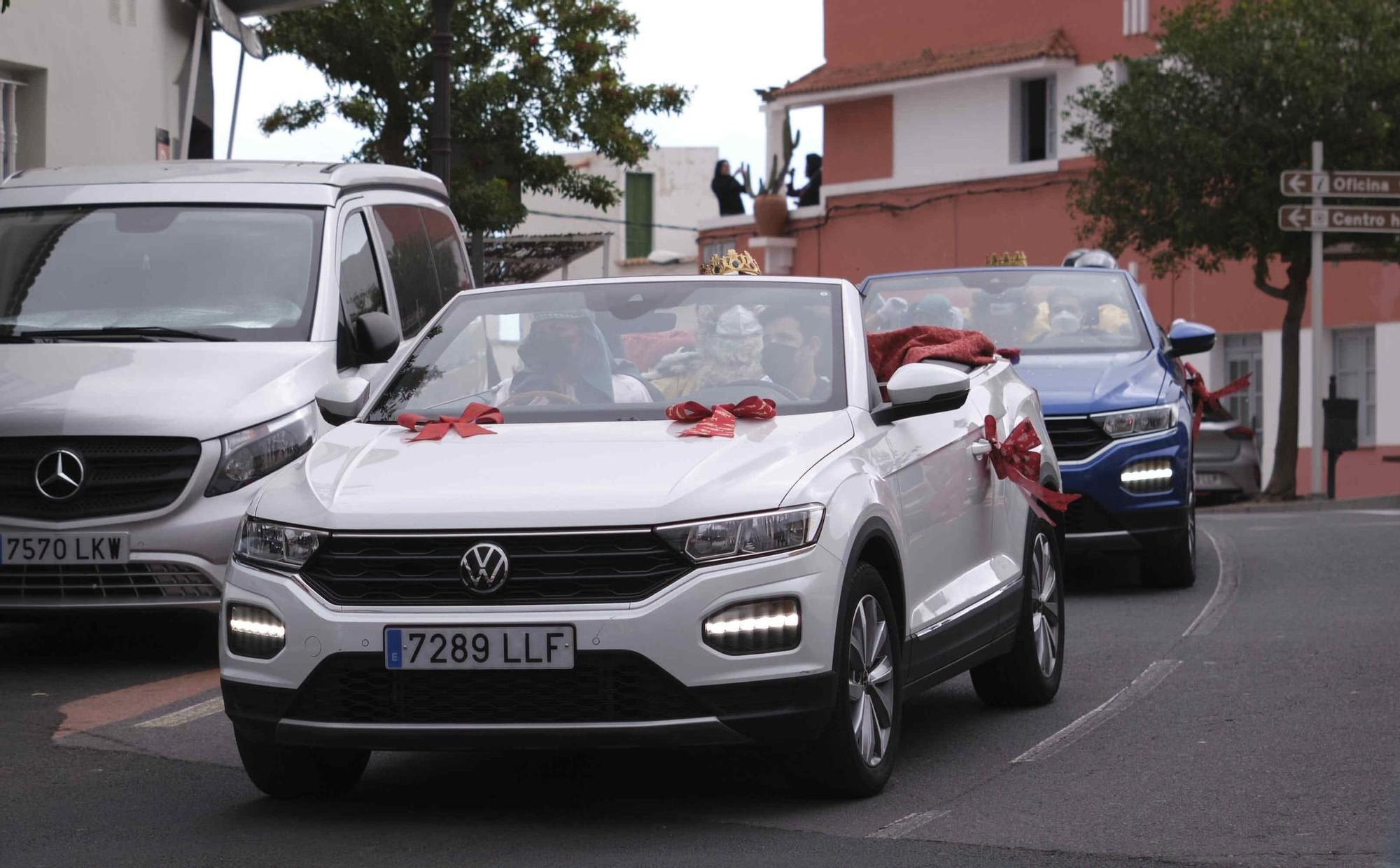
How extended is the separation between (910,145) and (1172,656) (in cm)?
3422

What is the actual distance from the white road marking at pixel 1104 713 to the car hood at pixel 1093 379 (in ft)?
9.28

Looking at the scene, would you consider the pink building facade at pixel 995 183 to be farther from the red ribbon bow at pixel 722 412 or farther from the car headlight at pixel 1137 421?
the red ribbon bow at pixel 722 412

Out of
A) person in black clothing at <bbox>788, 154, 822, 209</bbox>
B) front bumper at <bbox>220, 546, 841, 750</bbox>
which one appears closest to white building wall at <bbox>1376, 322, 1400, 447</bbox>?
person in black clothing at <bbox>788, 154, 822, 209</bbox>

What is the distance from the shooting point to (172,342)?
9797 millimetres

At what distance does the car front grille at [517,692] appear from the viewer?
594cm

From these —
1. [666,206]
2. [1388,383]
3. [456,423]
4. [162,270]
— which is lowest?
[1388,383]

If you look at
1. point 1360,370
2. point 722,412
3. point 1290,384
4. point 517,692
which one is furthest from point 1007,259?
point 1360,370

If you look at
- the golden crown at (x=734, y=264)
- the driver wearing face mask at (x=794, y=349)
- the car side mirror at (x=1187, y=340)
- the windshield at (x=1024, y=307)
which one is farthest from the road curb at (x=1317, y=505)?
the driver wearing face mask at (x=794, y=349)

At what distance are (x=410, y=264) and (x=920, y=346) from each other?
3629mm

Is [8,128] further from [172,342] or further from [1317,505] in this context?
[1317,505]

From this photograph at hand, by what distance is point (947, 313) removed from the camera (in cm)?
1309

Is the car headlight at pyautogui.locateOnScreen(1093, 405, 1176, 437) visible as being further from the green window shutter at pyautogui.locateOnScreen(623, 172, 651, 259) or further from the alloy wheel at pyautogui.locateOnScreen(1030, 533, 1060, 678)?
the green window shutter at pyautogui.locateOnScreen(623, 172, 651, 259)

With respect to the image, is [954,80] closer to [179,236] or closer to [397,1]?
[397,1]

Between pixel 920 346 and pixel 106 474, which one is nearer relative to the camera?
pixel 920 346
